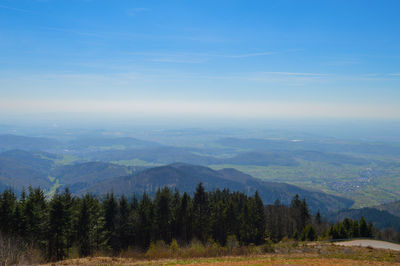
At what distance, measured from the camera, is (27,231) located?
101ft

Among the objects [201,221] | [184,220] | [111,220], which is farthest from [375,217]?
[111,220]

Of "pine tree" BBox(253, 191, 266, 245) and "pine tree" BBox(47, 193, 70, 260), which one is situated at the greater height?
"pine tree" BBox(47, 193, 70, 260)

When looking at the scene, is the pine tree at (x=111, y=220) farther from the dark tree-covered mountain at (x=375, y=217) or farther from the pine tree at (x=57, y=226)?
the dark tree-covered mountain at (x=375, y=217)

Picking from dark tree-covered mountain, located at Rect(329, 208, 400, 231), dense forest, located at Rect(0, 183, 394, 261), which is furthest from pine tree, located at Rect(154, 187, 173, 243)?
dark tree-covered mountain, located at Rect(329, 208, 400, 231)

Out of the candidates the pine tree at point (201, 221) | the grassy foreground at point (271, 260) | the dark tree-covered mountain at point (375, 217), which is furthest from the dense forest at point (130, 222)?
the dark tree-covered mountain at point (375, 217)

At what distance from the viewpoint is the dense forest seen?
30.8 metres

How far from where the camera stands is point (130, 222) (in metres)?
41.2

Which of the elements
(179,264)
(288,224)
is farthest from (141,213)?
(288,224)

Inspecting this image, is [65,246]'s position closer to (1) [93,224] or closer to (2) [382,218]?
(1) [93,224]

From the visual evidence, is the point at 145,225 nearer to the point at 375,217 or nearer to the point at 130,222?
the point at 130,222

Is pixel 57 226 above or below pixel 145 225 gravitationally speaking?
above

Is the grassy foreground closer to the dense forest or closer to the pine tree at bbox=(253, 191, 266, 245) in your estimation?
the dense forest

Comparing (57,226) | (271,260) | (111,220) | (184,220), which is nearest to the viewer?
(271,260)

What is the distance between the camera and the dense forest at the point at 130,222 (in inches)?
1212
